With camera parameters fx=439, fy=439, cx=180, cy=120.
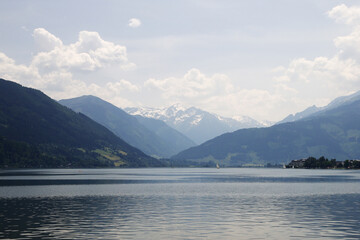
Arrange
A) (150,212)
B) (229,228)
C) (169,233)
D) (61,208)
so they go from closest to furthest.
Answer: (169,233) < (229,228) < (150,212) < (61,208)

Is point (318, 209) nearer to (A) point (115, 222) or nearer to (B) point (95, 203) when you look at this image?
(A) point (115, 222)

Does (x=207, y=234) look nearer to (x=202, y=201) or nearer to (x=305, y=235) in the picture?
(x=305, y=235)

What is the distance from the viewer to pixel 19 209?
289ft

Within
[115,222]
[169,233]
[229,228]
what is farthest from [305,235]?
[115,222]

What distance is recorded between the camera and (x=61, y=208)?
299ft

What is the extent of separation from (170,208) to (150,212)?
27.7 feet

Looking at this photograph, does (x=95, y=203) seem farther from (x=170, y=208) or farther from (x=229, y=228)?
(x=229, y=228)

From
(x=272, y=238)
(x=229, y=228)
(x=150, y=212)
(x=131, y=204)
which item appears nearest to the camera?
(x=272, y=238)

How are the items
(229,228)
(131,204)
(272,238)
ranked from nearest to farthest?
(272,238) → (229,228) → (131,204)

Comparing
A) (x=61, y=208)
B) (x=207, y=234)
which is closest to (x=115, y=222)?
(x=207, y=234)

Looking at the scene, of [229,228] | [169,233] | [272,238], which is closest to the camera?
[272,238]

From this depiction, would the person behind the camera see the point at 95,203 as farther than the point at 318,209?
Yes

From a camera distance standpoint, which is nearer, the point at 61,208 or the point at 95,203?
the point at 61,208

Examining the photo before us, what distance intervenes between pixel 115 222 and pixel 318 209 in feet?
139
